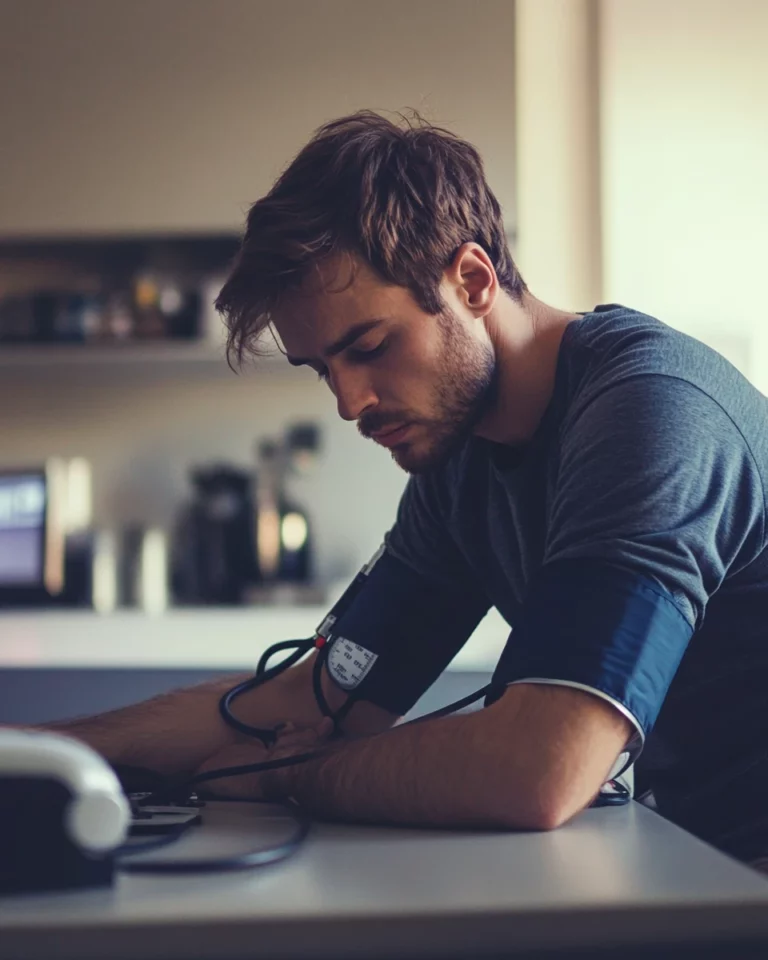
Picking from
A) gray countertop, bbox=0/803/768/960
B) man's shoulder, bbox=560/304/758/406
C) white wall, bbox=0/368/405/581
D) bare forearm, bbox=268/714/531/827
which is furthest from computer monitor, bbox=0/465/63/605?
gray countertop, bbox=0/803/768/960

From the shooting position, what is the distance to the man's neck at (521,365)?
1.23 m

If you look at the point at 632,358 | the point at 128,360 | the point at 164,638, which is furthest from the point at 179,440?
the point at 632,358

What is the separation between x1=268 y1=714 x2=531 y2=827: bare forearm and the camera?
31.5 inches

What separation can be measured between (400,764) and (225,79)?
2605 millimetres

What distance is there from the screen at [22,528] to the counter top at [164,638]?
0.23 meters

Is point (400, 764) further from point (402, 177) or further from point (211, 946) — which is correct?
point (402, 177)

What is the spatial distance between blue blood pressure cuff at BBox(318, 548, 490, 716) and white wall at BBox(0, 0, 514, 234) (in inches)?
79.8

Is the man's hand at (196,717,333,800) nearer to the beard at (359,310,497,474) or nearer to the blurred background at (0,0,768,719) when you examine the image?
the beard at (359,310,497,474)

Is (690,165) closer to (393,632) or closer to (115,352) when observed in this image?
(115,352)

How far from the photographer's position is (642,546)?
869 millimetres

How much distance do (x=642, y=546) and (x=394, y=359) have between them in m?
0.45

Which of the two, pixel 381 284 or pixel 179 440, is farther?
pixel 179 440

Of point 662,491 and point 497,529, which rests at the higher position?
point 662,491

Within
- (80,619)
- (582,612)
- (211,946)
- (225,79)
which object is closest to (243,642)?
(80,619)
